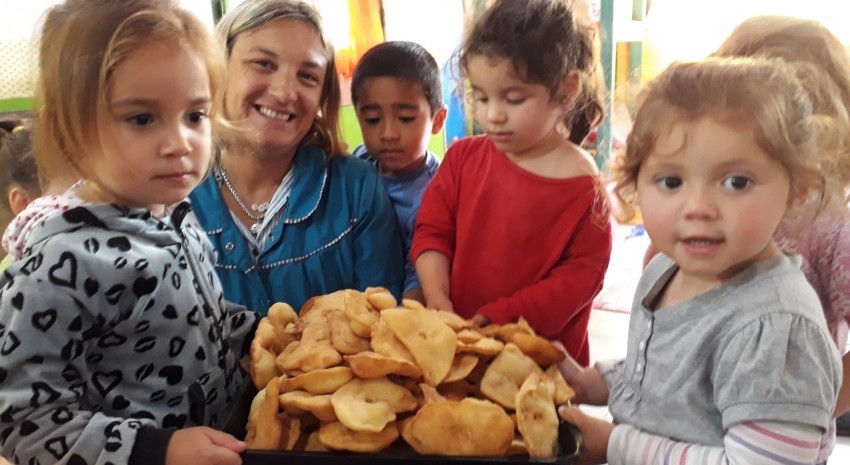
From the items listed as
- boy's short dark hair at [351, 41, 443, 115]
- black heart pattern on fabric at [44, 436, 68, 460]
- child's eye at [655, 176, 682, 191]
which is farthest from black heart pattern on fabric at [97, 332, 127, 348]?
boy's short dark hair at [351, 41, 443, 115]

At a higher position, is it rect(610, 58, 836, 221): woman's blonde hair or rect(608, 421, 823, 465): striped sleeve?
rect(610, 58, 836, 221): woman's blonde hair

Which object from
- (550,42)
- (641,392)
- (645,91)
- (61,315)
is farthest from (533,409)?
(550,42)

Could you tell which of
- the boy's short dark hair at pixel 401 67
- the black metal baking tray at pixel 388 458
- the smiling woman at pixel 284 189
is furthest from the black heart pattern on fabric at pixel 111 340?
the boy's short dark hair at pixel 401 67

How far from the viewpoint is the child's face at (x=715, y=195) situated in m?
0.70

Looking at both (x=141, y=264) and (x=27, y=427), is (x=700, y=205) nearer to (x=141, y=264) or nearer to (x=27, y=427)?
(x=141, y=264)

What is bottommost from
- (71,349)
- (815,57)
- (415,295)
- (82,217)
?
(415,295)

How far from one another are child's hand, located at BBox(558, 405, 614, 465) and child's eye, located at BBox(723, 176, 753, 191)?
1.03 feet

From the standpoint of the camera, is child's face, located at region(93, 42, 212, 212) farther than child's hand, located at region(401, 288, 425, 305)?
No

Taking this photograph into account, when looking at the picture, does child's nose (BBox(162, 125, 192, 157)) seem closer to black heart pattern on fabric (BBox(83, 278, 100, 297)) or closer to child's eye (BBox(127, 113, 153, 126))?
child's eye (BBox(127, 113, 153, 126))

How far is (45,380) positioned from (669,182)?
2.37 feet

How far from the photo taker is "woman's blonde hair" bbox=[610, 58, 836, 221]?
697 mm

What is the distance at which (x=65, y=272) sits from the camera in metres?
0.76

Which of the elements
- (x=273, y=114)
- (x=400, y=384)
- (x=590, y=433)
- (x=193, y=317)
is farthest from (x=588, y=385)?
(x=273, y=114)

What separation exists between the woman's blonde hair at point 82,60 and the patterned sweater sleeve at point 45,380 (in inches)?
6.5
